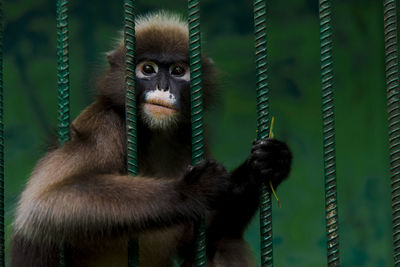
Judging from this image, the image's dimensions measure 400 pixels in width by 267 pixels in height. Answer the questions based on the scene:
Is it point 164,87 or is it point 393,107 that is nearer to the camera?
point 393,107

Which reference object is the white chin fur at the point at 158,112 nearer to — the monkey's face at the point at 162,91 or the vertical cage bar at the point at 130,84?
the monkey's face at the point at 162,91

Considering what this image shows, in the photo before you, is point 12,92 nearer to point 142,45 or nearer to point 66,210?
point 142,45

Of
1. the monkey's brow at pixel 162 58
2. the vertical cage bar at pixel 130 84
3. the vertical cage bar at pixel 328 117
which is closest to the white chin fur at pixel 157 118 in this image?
the monkey's brow at pixel 162 58

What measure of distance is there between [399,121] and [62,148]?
4.90 feet

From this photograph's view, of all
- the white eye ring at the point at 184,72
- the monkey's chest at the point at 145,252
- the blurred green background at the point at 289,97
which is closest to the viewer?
the monkey's chest at the point at 145,252

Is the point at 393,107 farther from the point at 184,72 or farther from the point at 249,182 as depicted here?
the point at 184,72

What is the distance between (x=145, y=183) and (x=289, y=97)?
12.6 feet

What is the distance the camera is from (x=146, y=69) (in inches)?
144

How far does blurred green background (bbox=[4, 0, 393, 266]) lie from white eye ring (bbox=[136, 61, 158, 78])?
9.05ft

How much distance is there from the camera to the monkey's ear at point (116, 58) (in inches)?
153

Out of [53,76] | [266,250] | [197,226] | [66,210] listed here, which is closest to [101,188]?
[66,210]

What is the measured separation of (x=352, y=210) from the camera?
6.50 meters

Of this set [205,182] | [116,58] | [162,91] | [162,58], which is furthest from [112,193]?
[116,58]

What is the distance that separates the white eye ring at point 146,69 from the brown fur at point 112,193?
97 millimetres
